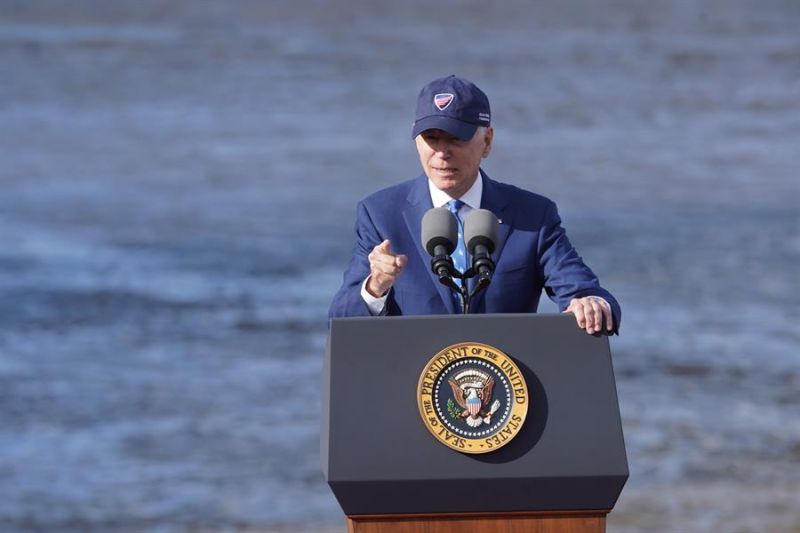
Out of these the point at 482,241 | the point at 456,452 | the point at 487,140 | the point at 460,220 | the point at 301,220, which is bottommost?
the point at 456,452

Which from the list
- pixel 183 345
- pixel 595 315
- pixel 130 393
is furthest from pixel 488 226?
pixel 183 345

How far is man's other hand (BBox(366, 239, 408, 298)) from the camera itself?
2.94 meters

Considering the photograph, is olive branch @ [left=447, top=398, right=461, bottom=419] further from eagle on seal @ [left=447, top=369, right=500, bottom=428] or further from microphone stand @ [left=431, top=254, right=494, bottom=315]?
microphone stand @ [left=431, top=254, right=494, bottom=315]

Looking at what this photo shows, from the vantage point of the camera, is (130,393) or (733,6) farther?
(733,6)

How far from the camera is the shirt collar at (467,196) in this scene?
10.9ft

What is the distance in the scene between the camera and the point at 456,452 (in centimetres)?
285

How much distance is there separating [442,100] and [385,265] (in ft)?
1.33

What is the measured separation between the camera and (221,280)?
34.9ft

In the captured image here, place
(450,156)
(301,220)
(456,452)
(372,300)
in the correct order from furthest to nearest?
(301,220), (450,156), (372,300), (456,452)

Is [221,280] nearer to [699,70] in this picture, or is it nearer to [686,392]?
[686,392]

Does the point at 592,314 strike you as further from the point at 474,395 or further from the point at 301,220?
the point at 301,220

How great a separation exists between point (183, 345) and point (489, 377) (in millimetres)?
6755

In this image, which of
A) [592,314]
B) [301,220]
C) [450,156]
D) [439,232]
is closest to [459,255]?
[450,156]

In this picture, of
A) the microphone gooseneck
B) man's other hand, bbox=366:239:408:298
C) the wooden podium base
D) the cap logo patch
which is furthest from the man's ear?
the wooden podium base
